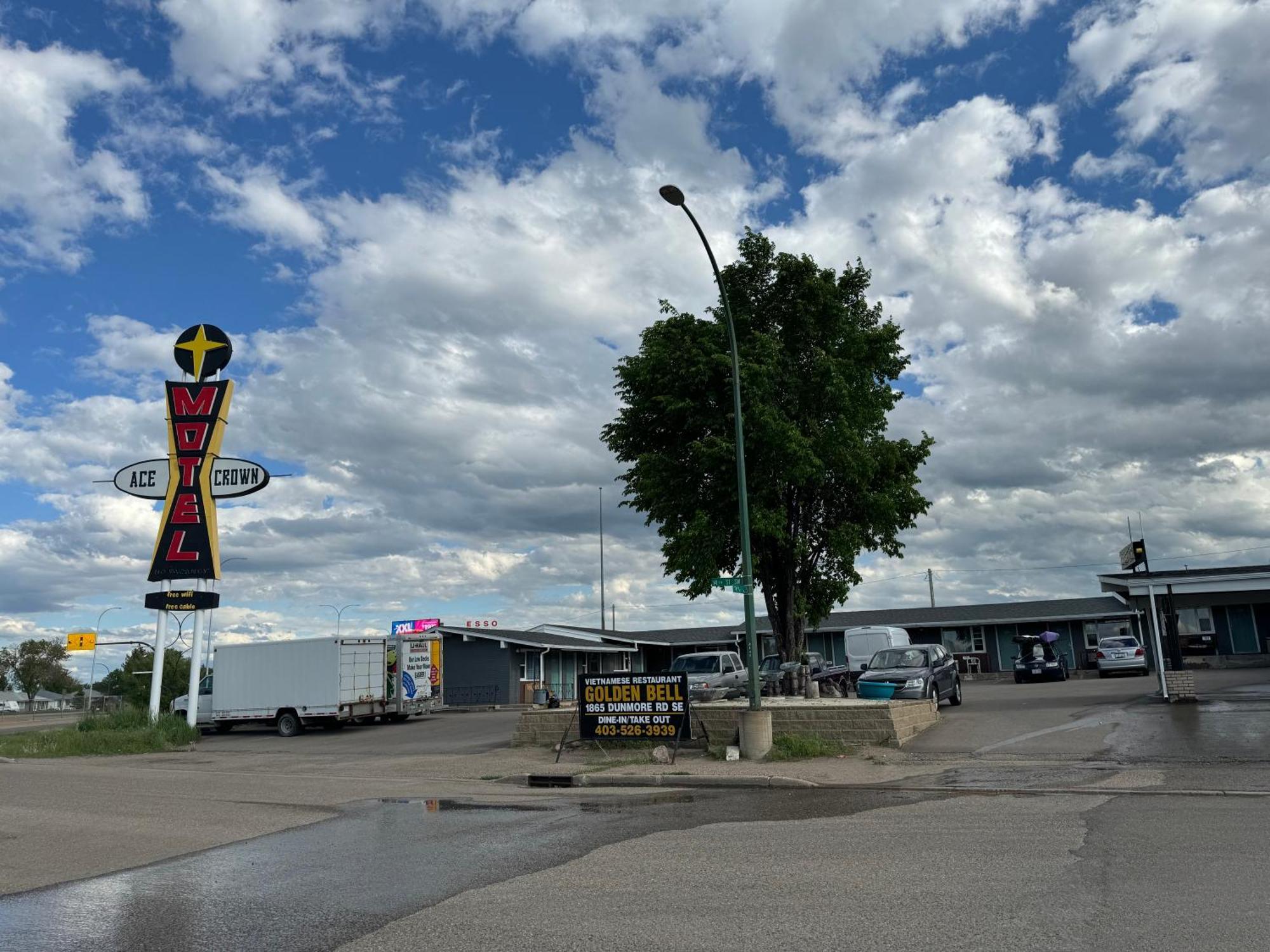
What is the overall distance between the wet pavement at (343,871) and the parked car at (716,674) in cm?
1482

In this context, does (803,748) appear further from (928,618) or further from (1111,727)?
(928,618)

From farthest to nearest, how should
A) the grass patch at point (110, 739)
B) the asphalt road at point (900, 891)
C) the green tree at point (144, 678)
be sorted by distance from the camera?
the green tree at point (144, 678)
the grass patch at point (110, 739)
the asphalt road at point (900, 891)

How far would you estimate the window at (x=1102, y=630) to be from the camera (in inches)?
1827

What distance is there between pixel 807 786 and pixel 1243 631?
130 ft

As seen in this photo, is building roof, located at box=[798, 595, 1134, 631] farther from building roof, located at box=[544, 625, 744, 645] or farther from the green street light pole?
the green street light pole

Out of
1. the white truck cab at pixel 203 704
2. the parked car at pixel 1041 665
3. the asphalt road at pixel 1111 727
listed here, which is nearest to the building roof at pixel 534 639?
the white truck cab at pixel 203 704

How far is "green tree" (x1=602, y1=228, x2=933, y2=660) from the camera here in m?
23.8

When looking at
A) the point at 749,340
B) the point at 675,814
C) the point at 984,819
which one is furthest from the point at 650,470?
the point at 984,819

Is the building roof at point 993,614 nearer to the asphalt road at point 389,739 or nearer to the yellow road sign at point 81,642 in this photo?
the asphalt road at point 389,739

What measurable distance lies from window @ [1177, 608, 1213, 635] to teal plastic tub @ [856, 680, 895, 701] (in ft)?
97.5

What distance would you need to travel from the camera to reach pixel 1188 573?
72.5 feet

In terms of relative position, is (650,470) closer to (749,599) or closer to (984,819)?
(749,599)

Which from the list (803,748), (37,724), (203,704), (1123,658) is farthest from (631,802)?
(37,724)

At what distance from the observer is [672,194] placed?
15.7 meters
